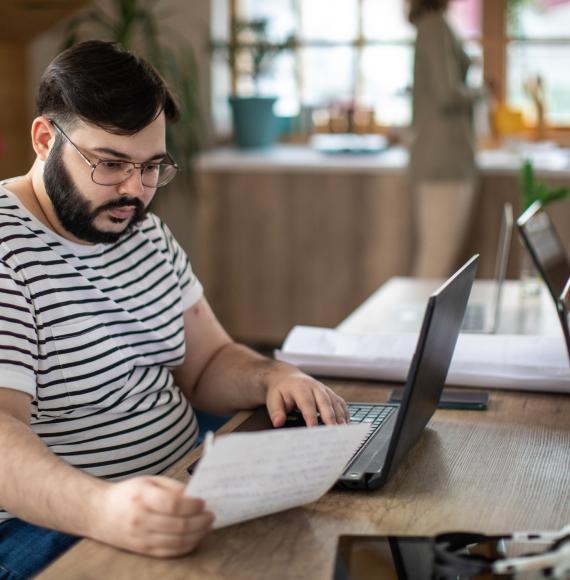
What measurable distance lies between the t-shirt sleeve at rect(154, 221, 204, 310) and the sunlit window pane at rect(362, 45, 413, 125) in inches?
110

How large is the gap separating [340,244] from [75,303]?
267 centimetres

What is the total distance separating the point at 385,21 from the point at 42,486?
368 cm

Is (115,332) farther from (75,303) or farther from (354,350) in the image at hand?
(354,350)

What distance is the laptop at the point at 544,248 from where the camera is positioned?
180 cm

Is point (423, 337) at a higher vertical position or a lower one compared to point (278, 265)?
higher

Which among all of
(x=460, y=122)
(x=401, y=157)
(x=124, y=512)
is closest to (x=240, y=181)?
(x=401, y=157)

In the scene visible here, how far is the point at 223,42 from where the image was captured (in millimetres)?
4480

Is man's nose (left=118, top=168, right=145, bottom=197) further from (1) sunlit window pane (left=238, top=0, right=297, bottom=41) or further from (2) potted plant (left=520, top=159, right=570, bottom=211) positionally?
(1) sunlit window pane (left=238, top=0, right=297, bottom=41)

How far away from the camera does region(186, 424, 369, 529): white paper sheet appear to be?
989 mm

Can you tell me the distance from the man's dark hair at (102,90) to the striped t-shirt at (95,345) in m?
0.16

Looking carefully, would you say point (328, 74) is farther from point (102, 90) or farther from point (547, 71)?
point (102, 90)

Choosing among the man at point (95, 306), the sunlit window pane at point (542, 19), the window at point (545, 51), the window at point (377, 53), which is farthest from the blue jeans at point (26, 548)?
the sunlit window pane at point (542, 19)

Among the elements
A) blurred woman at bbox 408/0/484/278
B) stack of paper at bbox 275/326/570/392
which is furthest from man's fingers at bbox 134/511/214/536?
blurred woman at bbox 408/0/484/278

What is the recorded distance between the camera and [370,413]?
153 centimetres
